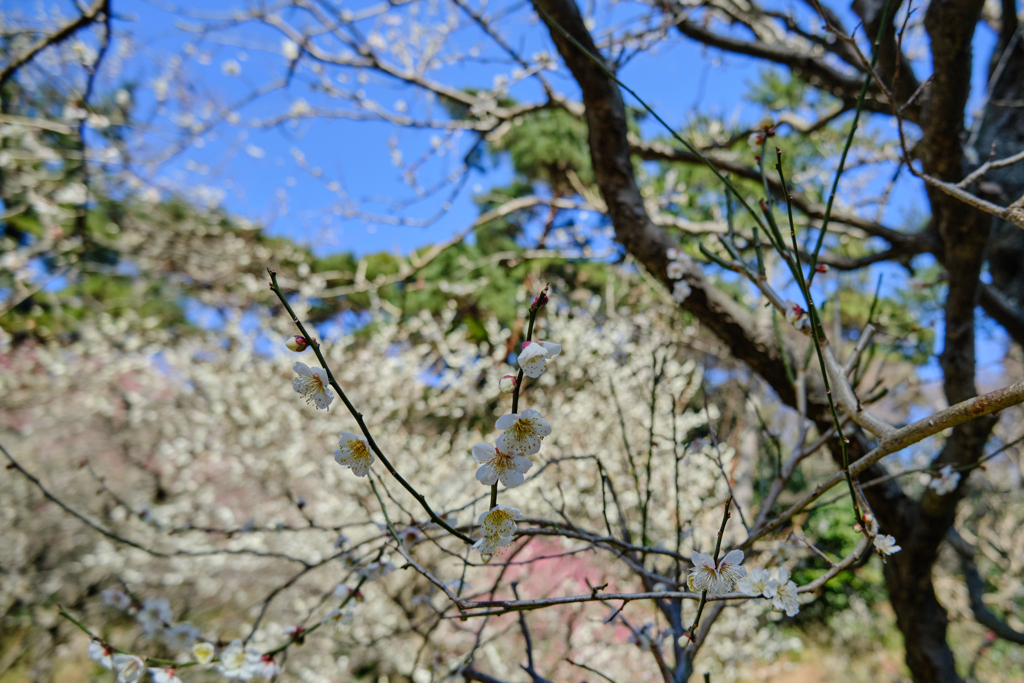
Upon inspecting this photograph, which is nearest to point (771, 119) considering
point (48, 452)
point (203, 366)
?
point (203, 366)

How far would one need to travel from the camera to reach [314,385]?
749 mm

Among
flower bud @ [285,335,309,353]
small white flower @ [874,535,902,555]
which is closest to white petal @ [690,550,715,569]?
small white flower @ [874,535,902,555]

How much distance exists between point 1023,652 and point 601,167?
7120 mm

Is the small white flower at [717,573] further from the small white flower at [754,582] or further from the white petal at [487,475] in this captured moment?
the white petal at [487,475]

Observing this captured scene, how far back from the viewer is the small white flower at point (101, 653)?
978 mm

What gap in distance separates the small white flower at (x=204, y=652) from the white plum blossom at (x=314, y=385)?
651 millimetres

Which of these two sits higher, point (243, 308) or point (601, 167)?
point (243, 308)

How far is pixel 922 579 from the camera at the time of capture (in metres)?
1.71

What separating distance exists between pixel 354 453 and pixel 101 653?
82 centimetres

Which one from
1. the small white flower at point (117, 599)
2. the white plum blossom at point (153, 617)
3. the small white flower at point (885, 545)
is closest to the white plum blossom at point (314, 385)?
the small white flower at point (885, 545)

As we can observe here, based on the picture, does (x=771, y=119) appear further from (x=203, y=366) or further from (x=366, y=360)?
(x=203, y=366)

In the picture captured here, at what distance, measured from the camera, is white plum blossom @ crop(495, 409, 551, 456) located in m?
0.65

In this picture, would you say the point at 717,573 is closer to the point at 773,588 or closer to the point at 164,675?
the point at 773,588

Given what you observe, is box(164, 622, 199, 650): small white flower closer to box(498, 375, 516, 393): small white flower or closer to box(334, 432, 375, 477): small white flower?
box(334, 432, 375, 477): small white flower
